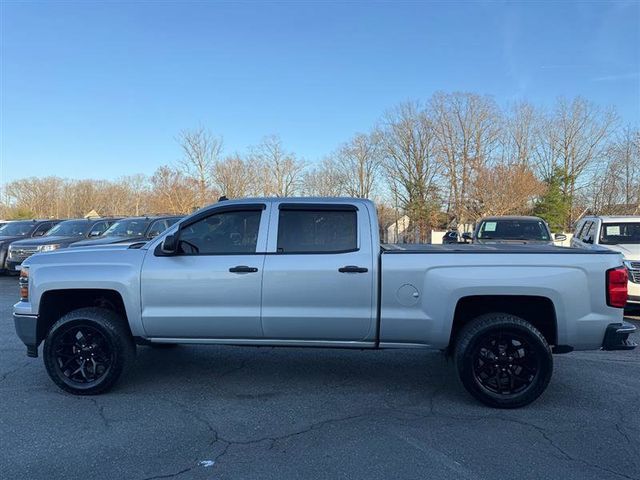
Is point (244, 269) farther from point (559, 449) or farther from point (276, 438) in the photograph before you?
point (559, 449)

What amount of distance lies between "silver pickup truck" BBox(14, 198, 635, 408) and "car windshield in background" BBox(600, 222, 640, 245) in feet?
21.2

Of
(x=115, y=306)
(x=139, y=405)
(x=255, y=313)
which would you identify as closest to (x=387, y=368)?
(x=255, y=313)

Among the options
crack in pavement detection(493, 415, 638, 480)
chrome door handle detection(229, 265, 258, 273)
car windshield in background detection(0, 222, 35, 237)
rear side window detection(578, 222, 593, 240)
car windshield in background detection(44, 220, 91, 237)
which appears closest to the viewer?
crack in pavement detection(493, 415, 638, 480)

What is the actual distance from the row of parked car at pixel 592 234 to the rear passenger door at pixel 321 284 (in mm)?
2808

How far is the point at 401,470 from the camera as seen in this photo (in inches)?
131

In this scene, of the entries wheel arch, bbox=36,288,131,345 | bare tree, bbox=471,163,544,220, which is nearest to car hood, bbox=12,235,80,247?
wheel arch, bbox=36,288,131,345

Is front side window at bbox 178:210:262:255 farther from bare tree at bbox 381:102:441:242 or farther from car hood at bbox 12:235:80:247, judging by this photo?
bare tree at bbox 381:102:441:242

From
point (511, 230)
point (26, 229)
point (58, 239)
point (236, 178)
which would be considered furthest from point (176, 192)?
point (511, 230)

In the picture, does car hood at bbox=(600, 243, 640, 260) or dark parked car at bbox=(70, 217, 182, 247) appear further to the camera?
dark parked car at bbox=(70, 217, 182, 247)

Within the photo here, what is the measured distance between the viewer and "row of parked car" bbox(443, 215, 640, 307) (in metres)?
8.34

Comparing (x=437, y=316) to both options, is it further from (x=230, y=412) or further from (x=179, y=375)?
(x=179, y=375)

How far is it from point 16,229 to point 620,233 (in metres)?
19.0

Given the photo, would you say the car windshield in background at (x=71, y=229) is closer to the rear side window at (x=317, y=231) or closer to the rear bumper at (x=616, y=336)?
the rear side window at (x=317, y=231)

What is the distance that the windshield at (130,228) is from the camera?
551 inches
